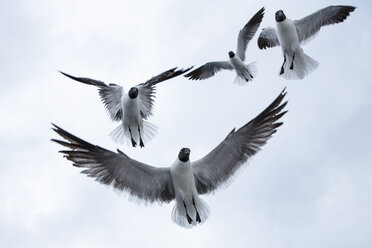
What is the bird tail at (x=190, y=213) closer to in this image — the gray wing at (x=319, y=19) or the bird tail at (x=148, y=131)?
the bird tail at (x=148, y=131)

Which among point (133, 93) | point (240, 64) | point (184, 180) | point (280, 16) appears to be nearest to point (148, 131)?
point (133, 93)

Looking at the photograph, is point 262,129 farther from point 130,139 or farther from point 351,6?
point 351,6

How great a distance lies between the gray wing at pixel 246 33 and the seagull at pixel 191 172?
20.7 feet

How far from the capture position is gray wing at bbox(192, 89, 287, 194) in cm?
910

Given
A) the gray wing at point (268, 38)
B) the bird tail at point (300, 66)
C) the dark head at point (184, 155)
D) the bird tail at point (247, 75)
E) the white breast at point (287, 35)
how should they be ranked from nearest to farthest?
the dark head at point (184, 155) → the bird tail at point (300, 66) → the white breast at point (287, 35) → the gray wing at point (268, 38) → the bird tail at point (247, 75)

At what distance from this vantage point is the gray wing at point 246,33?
Result: 1530 centimetres

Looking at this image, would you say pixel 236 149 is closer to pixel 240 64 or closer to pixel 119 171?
pixel 119 171

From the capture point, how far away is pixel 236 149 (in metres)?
9.12

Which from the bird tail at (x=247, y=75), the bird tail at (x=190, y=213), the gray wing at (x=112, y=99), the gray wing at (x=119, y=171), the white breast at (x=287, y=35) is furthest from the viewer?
the bird tail at (x=247, y=75)

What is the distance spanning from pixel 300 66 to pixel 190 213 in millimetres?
4237

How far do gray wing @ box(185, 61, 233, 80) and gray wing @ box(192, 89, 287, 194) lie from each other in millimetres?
6152

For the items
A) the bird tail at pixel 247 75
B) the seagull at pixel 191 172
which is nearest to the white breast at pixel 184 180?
the seagull at pixel 191 172

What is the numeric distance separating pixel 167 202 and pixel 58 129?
1914mm

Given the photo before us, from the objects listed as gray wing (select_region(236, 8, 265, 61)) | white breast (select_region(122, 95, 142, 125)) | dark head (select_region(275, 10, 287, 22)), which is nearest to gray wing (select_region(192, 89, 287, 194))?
white breast (select_region(122, 95, 142, 125))
